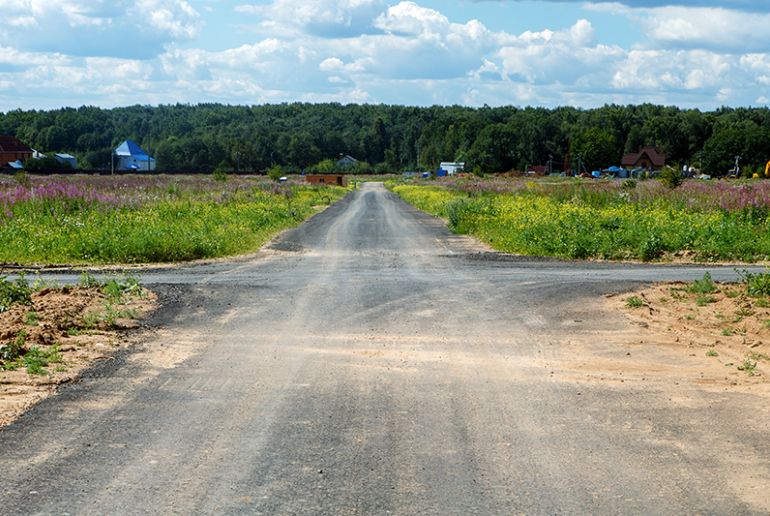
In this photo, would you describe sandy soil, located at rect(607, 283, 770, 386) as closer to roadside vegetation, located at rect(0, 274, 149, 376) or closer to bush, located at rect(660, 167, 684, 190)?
roadside vegetation, located at rect(0, 274, 149, 376)

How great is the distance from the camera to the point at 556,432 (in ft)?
24.0

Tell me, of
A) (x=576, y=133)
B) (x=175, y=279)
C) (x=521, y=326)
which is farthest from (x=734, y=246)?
(x=576, y=133)

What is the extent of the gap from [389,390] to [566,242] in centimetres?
1532

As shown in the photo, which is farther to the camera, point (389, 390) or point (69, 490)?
point (389, 390)

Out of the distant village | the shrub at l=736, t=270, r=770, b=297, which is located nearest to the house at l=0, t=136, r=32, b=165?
the distant village

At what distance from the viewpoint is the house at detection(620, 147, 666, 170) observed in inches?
6102

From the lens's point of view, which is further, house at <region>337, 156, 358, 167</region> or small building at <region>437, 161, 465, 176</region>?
house at <region>337, 156, 358, 167</region>

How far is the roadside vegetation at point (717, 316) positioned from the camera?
33.6 feet

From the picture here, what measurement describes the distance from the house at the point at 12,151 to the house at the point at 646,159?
9934 centimetres

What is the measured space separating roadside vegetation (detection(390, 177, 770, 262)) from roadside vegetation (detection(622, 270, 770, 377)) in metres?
6.87

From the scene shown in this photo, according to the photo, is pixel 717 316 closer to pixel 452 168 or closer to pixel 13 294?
pixel 13 294

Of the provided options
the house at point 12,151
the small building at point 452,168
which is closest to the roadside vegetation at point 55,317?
the house at point 12,151

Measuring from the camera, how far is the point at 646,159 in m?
156

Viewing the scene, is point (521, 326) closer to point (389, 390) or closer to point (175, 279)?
point (389, 390)
